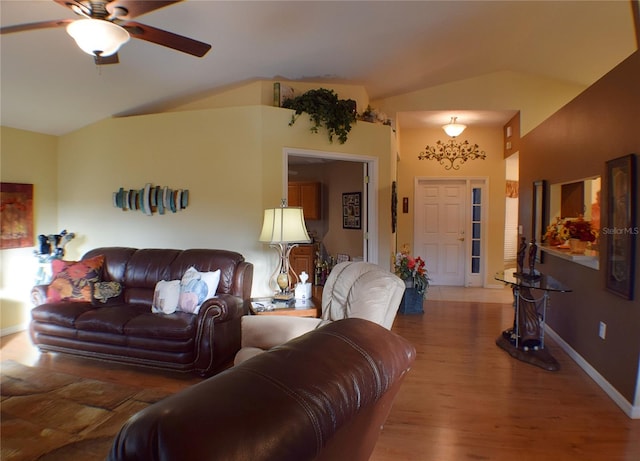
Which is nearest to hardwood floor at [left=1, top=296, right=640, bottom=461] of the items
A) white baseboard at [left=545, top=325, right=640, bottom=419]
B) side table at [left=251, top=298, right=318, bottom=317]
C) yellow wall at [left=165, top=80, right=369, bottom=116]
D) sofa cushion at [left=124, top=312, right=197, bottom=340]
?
white baseboard at [left=545, top=325, right=640, bottom=419]

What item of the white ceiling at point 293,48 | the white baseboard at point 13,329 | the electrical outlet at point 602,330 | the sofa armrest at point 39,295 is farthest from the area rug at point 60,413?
the electrical outlet at point 602,330

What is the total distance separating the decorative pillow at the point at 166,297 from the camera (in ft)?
10.5

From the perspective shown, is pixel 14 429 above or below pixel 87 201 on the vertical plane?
below

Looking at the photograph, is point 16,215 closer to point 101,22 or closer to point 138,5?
point 101,22

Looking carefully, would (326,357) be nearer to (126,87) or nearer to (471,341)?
(471,341)

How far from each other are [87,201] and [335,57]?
333 cm

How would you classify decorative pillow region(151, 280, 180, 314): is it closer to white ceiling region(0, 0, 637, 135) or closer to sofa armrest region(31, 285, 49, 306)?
sofa armrest region(31, 285, 49, 306)

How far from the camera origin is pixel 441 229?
6688 millimetres

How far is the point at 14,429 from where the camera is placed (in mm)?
2359

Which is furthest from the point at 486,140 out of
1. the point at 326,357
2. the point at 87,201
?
the point at 326,357

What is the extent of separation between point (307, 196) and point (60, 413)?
471 cm

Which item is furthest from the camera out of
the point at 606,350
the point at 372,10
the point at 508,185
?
the point at 508,185

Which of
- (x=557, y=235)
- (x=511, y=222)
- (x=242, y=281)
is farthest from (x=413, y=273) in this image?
(x=511, y=222)

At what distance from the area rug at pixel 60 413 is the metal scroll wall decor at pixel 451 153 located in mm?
5522
